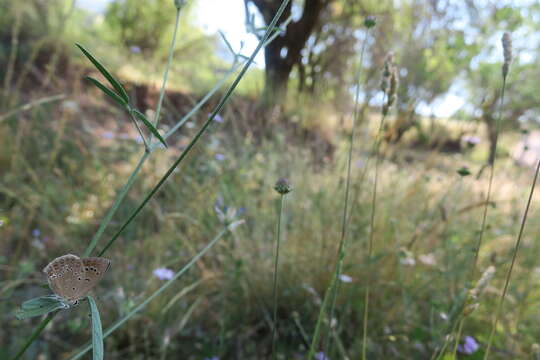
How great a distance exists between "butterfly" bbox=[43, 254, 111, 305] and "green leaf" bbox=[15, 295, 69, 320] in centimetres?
1

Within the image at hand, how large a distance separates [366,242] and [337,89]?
199cm

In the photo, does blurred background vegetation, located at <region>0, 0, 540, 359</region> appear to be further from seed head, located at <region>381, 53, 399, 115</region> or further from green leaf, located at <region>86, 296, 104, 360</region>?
green leaf, located at <region>86, 296, 104, 360</region>

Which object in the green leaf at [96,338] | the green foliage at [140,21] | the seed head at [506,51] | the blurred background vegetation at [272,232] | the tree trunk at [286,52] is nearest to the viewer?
the green leaf at [96,338]

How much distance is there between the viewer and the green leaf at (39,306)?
0.34m

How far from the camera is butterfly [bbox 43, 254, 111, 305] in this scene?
34cm

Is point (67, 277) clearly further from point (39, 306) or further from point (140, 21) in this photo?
point (140, 21)

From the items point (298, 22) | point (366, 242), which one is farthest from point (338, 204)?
point (298, 22)

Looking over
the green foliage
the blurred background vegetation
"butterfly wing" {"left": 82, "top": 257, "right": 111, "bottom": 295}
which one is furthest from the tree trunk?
"butterfly wing" {"left": 82, "top": 257, "right": 111, "bottom": 295}

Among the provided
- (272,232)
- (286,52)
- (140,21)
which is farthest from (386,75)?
(140,21)

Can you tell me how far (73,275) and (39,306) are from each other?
0.04 m

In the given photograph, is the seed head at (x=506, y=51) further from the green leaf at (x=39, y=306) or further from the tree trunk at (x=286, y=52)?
the tree trunk at (x=286, y=52)

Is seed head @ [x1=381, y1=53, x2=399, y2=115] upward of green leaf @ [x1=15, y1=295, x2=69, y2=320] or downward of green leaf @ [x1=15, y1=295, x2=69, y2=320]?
upward

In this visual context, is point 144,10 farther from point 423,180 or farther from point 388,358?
point 388,358

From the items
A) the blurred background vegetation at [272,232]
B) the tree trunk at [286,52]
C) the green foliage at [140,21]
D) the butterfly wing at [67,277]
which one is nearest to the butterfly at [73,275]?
the butterfly wing at [67,277]
